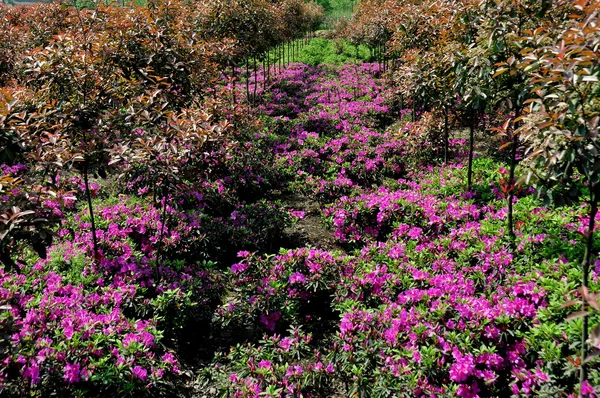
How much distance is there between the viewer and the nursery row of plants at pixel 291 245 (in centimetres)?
321

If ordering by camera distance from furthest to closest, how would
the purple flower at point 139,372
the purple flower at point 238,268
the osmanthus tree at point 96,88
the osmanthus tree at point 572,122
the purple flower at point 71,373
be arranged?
the purple flower at point 238,268 → the osmanthus tree at point 96,88 → the purple flower at point 139,372 → the purple flower at point 71,373 → the osmanthus tree at point 572,122

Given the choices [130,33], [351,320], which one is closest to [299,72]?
[130,33]

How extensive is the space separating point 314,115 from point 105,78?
347 inches

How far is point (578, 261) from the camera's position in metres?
4.48

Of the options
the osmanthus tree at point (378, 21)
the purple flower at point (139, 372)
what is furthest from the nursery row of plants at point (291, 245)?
the osmanthus tree at point (378, 21)

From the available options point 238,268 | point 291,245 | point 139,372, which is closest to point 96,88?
point 238,268

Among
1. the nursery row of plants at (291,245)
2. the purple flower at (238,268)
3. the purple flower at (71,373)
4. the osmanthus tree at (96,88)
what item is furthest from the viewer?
the purple flower at (238,268)

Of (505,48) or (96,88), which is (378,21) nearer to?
(505,48)

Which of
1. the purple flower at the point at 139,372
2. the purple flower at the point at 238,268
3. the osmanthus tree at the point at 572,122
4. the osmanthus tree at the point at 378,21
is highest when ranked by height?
the osmanthus tree at the point at 378,21

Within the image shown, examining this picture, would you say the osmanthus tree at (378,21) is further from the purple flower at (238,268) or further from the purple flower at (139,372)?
the purple flower at (139,372)

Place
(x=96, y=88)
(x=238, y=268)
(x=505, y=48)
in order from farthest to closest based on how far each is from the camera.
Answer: (x=238, y=268)
(x=96, y=88)
(x=505, y=48)

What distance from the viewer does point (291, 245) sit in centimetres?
711

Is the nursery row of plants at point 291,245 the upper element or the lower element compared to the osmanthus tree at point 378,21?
lower

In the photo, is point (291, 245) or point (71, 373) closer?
point (71, 373)
